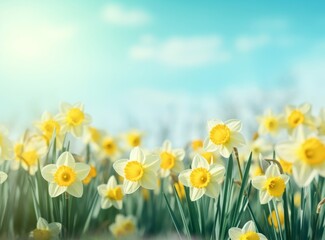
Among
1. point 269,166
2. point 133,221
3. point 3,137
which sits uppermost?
point 3,137

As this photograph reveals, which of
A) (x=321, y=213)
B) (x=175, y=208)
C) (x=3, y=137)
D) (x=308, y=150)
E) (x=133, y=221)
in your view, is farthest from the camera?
(x=133, y=221)

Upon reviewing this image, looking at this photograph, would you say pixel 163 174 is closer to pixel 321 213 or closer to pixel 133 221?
pixel 133 221

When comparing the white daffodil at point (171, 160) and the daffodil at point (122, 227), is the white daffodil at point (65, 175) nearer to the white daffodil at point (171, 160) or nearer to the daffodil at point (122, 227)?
the white daffodil at point (171, 160)

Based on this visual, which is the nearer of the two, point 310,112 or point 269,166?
point 269,166

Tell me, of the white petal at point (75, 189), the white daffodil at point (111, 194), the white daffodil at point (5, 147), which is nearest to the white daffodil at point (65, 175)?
the white petal at point (75, 189)

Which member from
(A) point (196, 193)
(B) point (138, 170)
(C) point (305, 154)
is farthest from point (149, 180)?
(C) point (305, 154)

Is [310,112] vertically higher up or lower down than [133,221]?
higher up

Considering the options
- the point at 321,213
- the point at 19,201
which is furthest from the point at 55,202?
the point at 321,213
